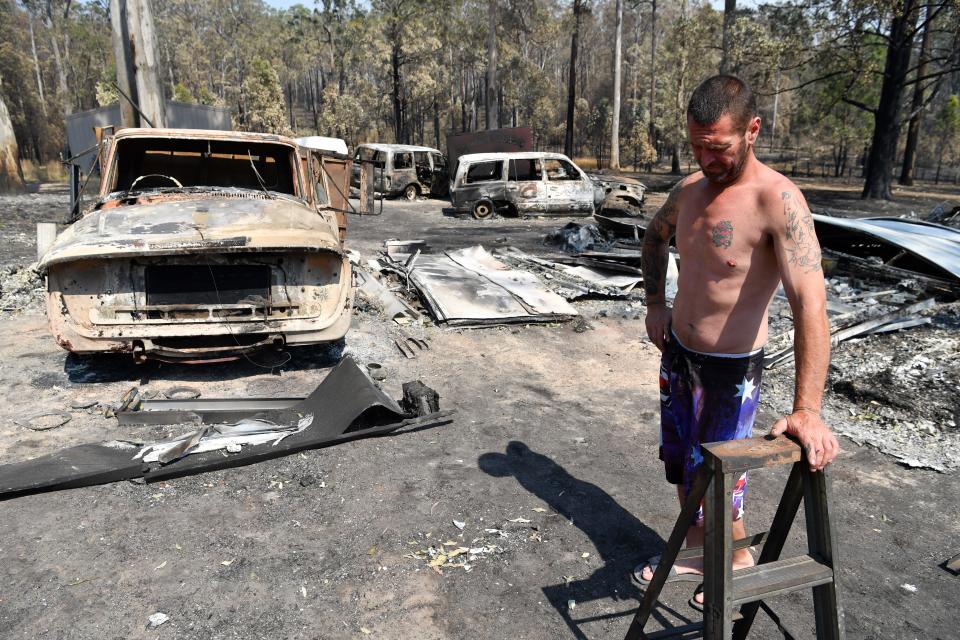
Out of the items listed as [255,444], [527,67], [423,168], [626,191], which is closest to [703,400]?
[255,444]

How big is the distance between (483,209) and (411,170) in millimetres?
4548

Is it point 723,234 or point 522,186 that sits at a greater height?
point 723,234

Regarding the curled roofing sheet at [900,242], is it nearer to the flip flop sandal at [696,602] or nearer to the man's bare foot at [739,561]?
the man's bare foot at [739,561]

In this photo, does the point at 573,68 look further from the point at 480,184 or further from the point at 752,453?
the point at 752,453

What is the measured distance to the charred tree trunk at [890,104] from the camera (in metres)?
15.6

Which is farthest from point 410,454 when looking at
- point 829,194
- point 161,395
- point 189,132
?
point 829,194

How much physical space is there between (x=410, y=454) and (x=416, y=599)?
4.24 feet

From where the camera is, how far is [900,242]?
301 inches

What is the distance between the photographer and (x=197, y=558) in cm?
272

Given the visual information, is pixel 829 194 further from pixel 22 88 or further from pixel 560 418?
pixel 22 88

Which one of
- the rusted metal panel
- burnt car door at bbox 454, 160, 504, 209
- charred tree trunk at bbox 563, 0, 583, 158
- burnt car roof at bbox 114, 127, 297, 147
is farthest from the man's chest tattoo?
charred tree trunk at bbox 563, 0, 583, 158

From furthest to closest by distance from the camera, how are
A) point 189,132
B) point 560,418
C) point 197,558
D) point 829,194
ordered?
point 829,194, point 189,132, point 560,418, point 197,558

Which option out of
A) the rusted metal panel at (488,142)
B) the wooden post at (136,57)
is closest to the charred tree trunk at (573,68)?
the rusted metal panel at (488,142)

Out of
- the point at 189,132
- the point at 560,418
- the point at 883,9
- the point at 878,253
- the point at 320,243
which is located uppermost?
the point at 883,9
